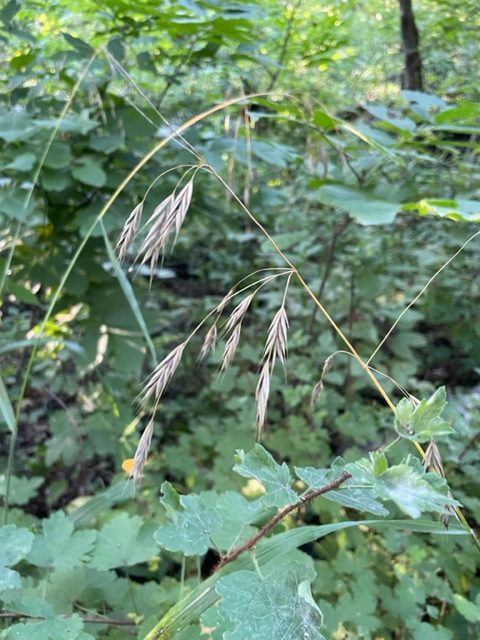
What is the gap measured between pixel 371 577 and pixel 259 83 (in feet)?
9.08

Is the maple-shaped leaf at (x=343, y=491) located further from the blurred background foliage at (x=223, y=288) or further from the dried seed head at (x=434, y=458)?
the blurred background foliage at (x=223, y=288)

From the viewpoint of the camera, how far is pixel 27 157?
48.6 inches

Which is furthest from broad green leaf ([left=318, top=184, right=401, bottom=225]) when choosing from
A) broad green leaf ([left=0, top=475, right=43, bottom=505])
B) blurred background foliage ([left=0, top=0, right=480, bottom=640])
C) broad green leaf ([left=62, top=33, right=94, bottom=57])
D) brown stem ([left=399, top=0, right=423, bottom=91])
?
brown stem ([left=399, top=0, right=423, bottom=91])

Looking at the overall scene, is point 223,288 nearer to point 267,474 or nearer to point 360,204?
point 360,204

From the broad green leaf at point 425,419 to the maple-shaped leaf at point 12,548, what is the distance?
0.51 m

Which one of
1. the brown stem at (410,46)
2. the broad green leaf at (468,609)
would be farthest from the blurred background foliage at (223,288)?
the brown stem at (410,46)

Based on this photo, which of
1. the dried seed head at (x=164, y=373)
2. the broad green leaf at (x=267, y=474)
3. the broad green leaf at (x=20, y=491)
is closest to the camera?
the broad green leaf at (x=267, y=474)

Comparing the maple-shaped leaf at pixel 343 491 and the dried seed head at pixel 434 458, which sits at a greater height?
the maple-shaped leaf at pixel 343 491

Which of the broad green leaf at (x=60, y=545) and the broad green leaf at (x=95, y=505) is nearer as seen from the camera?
the broad green leaf at (x=60, y=545)

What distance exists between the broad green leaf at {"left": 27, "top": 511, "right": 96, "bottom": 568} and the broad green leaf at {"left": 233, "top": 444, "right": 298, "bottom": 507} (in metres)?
0.42

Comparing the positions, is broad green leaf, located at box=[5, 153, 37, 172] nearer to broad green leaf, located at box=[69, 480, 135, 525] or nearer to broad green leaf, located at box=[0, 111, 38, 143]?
broad green leaf, located at box=[0, 111, 38, 143]

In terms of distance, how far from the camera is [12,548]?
0.67 meters

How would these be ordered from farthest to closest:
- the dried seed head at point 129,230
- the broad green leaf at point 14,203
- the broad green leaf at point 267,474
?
the broad green leaf at point 14,203
the dried seed head at point 129,230
the broad green leaf at point 267,474

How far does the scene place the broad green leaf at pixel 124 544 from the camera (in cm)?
88
